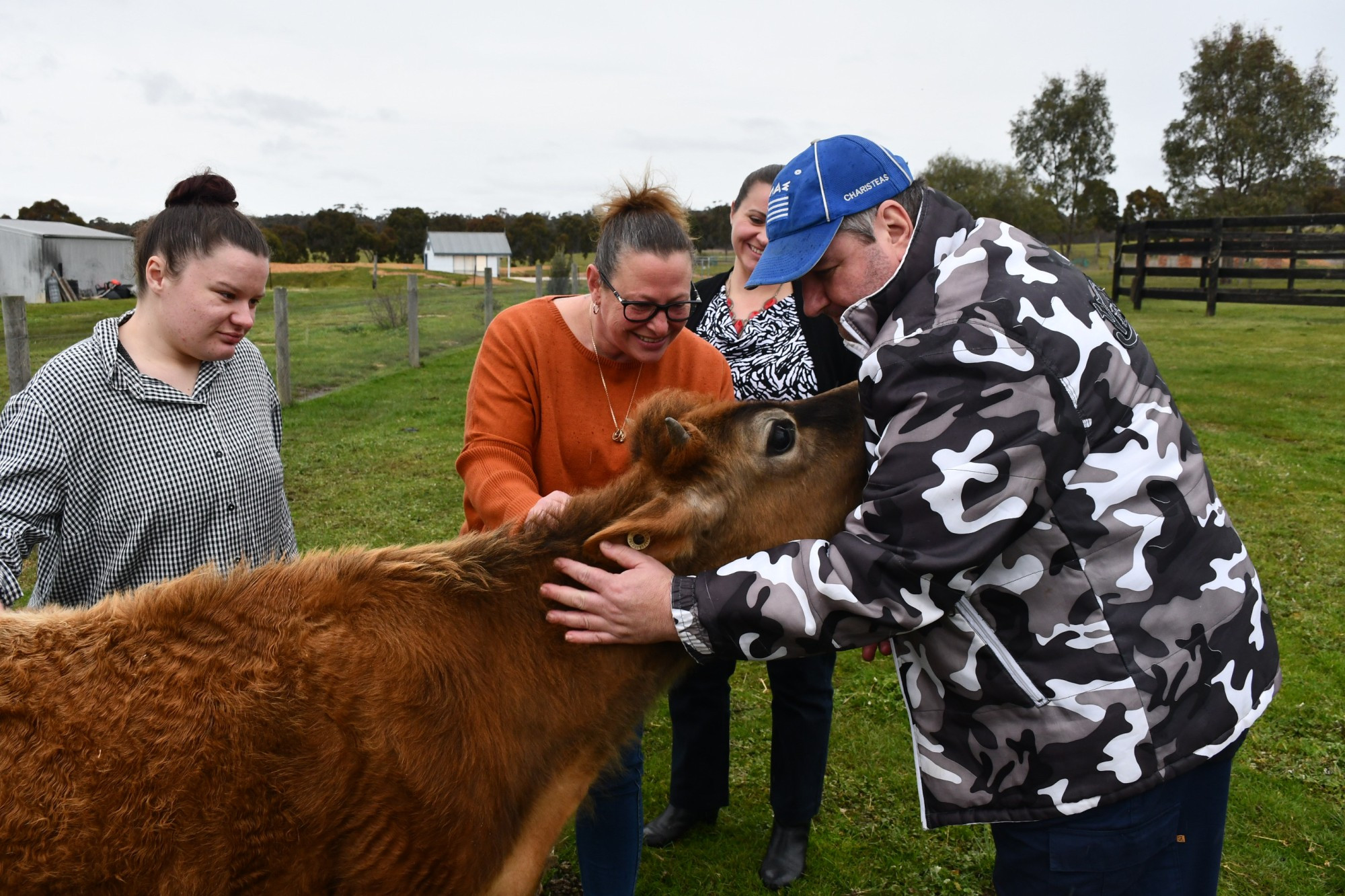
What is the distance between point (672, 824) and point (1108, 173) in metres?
67.3

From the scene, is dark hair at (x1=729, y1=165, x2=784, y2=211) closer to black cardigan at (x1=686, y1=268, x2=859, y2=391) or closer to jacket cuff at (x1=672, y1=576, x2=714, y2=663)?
black cardigan at (x1=686, y1=268, x2=859, y2=391)

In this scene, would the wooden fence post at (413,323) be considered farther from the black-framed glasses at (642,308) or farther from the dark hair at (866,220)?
the dark hair at (866,220)

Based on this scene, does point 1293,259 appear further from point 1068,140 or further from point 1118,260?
point 1068,140

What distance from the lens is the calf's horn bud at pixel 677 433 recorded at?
2.59m

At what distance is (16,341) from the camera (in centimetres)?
862

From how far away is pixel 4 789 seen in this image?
6.48 feet

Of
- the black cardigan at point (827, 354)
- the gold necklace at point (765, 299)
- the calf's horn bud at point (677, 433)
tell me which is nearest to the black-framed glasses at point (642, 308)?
the calf's horn bud at point (677, 433)

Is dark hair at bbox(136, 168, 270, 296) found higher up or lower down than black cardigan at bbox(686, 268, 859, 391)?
higher up

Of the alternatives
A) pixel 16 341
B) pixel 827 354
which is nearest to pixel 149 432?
pixel 827 354

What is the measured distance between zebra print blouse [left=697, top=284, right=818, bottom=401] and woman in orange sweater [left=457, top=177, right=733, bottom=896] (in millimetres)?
703

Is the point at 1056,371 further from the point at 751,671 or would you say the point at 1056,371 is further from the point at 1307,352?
the point at 1307,352

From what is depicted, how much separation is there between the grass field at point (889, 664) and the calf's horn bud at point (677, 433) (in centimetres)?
177

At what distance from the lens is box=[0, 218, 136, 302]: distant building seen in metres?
35.6

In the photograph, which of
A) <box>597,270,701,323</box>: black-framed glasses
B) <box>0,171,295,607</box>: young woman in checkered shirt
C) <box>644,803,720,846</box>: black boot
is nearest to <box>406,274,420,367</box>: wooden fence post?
<box>644,803,720,846</box>: black boot
